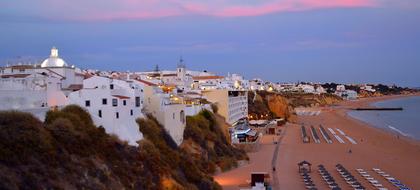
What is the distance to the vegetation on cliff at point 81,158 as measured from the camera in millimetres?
17250

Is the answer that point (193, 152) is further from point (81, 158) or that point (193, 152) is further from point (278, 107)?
point (278, 107)

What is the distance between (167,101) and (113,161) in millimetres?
11441

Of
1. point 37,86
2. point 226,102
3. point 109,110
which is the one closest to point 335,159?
point 226,102

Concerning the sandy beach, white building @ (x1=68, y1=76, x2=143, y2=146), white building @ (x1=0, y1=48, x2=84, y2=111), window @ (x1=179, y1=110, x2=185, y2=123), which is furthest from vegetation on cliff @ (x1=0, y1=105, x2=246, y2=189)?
the sandy beach

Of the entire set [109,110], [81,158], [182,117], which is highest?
[109,110]

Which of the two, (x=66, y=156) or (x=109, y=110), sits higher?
(x=109, y=110)

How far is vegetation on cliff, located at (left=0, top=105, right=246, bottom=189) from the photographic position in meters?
17.2

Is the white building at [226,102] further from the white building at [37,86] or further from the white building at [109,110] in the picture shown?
the white building at [109,110]

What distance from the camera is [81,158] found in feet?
65.4

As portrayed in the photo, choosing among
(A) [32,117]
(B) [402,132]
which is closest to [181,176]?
(A) [32,117]

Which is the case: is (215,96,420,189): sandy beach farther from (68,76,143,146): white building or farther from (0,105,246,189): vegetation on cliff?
(68,76,143,146): white building

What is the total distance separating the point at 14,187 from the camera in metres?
15.6

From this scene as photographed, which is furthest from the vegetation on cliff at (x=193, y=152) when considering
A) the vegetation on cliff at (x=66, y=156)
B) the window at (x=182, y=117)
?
the vegetation on cliff at (x=66, y=156)

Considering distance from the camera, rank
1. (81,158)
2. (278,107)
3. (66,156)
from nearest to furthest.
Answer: (66,156), (81,158), (278,107)
